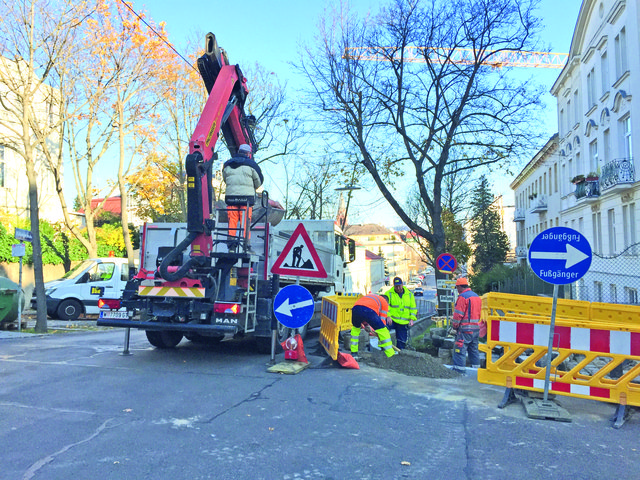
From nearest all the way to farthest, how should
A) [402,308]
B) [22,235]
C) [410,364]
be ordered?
1. [410,364]
2. [402,308]
3. [22,235]

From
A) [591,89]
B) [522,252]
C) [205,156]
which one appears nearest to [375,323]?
[205,156]

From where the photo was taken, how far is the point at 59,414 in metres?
5.76

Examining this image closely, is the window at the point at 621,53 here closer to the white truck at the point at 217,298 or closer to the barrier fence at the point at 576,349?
the barrier fence at the point at 576,349

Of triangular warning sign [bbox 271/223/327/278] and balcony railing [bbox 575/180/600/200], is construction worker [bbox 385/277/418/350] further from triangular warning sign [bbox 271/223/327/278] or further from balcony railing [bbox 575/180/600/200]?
balcony railing [bbox 575/180/600/200]

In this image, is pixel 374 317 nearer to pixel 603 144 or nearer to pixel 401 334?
pixel 401 334

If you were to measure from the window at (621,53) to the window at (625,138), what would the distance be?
192cm

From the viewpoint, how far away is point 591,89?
86.6 ft

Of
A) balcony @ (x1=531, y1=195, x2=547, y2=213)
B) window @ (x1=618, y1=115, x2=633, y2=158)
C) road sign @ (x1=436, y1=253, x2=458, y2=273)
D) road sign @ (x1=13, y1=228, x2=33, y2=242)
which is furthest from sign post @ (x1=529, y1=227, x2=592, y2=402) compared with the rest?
balcony @ (x1=531, y1=195, x2=547, y2=213)

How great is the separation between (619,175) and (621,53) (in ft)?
16.8

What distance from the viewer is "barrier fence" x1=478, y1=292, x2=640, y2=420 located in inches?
238

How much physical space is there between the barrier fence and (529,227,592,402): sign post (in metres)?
0.23

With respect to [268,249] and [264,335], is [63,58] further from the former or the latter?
[264,335]

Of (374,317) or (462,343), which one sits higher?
(374,317)

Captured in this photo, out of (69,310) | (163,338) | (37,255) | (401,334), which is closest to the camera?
(163,338)
